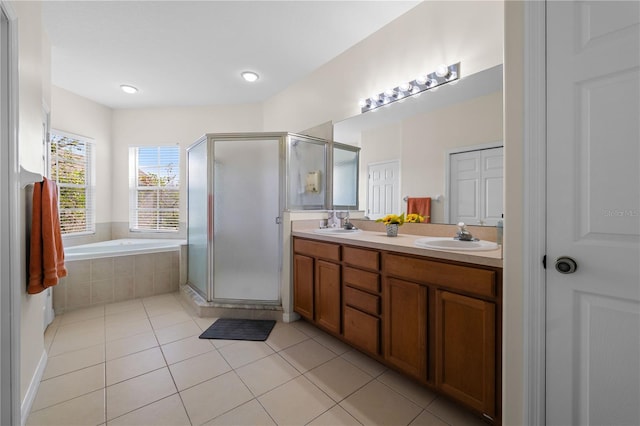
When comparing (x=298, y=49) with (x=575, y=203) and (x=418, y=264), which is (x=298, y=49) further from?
(x=575, y=203)

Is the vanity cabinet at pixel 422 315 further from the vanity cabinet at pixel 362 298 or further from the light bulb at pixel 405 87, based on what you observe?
the light bulb at pixel 405 87

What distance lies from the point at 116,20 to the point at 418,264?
2.93 meters

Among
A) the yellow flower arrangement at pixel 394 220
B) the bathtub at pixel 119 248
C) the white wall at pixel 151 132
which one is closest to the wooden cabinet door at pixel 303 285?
the yellow flower arrangement at pixel 394 220

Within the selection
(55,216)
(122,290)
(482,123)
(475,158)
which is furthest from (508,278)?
(122,290)

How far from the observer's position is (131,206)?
13.3 feet

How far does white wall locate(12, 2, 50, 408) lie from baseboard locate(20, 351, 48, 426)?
0.9 inches

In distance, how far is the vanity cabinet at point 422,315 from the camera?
118 centimetres

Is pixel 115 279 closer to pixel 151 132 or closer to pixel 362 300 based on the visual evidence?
pixel 151 132

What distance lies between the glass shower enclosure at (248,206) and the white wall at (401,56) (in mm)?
587

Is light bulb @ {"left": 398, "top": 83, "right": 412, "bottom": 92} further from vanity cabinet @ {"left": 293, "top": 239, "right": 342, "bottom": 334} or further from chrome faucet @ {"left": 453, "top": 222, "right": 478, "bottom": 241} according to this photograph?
vanity cabinet @ {"left": 293, "top": 239, "right": 342, "bottom": 334}

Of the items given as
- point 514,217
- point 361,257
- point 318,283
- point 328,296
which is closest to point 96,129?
point 318,283

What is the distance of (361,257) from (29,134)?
1991 mm

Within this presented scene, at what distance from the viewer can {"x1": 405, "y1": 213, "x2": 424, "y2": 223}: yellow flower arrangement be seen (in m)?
2.09

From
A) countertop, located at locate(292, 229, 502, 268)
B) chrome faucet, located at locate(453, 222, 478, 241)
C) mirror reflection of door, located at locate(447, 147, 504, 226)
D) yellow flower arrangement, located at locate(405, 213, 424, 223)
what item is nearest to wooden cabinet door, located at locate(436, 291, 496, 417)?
countertop, located at locate(292, 229, 502, 268)
